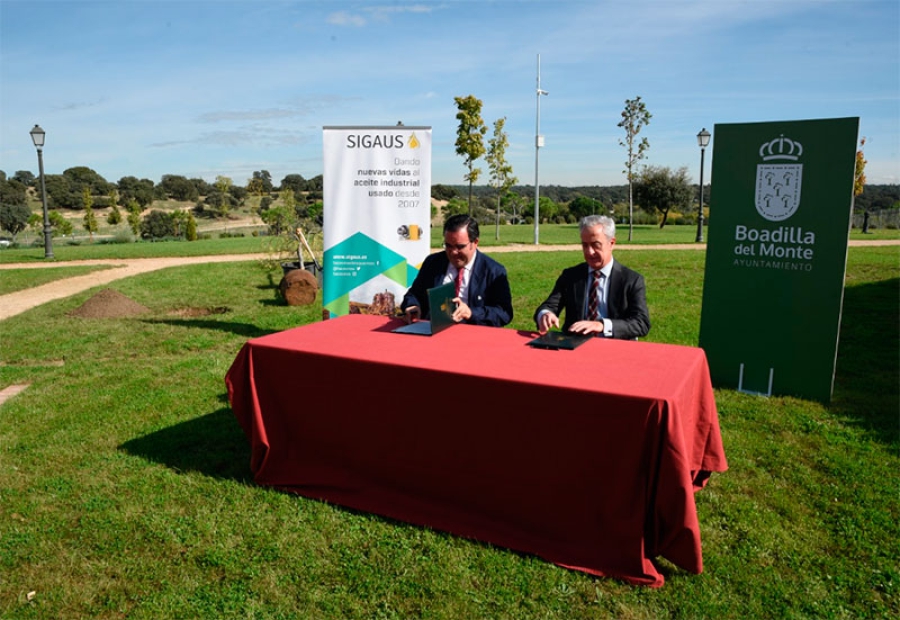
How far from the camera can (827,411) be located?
5.58m

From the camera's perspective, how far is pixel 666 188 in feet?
138

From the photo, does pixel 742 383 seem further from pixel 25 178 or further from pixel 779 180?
pixel 25 178

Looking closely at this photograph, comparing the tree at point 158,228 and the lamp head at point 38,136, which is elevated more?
the lamp head at point 38,136

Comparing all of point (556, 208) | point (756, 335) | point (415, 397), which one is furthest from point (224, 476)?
point (556, 208)

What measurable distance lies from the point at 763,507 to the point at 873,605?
3.09 feet

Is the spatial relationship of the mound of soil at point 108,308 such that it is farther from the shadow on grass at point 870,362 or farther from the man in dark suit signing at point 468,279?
the shadow on grass at point 870,362

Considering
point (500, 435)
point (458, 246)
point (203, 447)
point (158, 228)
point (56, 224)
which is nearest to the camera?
point (500, 435)

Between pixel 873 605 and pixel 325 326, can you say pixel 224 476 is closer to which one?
pixel 325 326

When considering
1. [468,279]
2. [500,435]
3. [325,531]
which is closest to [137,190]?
[468,279]

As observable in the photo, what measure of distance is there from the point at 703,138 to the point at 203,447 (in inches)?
874

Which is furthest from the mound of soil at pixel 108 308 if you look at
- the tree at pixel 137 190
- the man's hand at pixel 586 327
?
the tree at pixel 137 190

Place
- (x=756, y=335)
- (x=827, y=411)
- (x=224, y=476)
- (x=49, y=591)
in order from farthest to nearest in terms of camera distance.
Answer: (x=756, y=335)
(x=827, y=411)
(x=224, y=476)
(x=49, y=591)

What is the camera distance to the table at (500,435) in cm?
294

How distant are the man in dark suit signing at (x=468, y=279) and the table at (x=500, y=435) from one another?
56 cm
